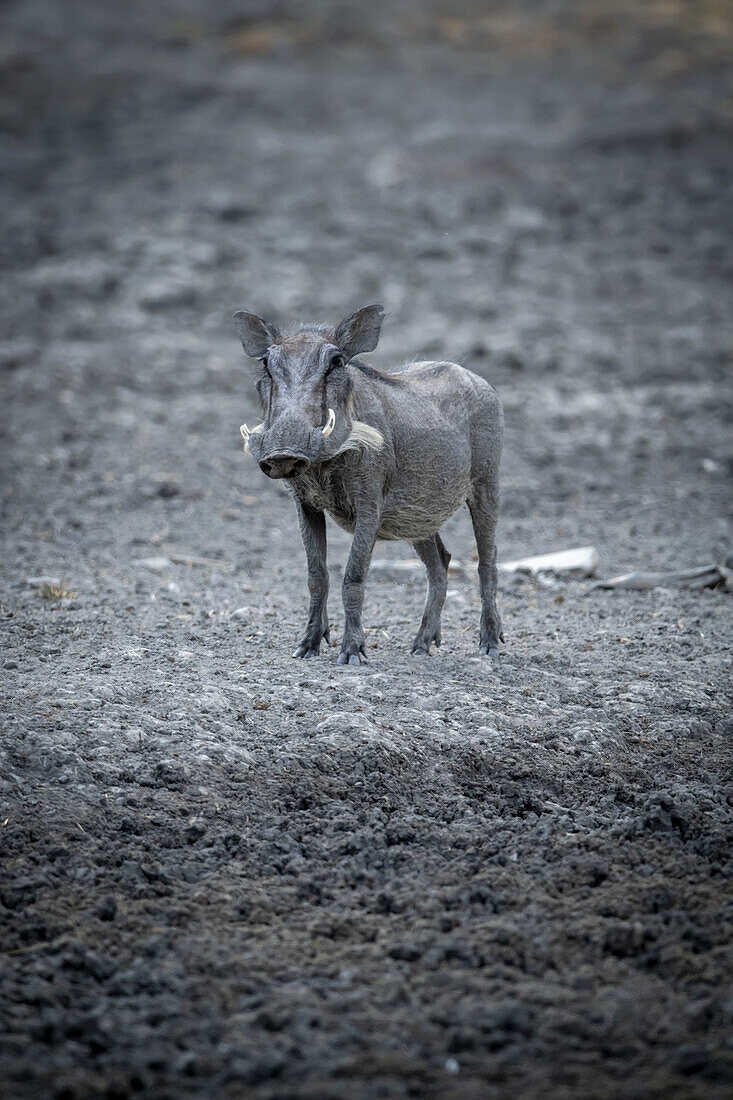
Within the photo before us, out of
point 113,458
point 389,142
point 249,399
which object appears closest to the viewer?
point 113,458

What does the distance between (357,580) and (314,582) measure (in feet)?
0.99

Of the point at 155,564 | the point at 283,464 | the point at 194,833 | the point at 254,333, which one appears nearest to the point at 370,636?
the point at 283,464

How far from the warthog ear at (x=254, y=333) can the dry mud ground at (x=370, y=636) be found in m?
1.70

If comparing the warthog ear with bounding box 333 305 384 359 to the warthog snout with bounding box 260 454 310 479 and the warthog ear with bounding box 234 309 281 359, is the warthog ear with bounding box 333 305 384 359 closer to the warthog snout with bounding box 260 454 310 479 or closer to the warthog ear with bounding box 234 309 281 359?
the warthog ear with bounding box 234 309 281 359

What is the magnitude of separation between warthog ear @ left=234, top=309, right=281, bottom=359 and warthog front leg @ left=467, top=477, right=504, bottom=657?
5.14ft

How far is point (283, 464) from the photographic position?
5535mm

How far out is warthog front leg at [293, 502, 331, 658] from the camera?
21.0 ft

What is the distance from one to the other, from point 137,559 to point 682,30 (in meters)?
20.3

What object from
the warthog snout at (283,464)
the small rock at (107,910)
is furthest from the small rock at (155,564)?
the small rock at (107,910)

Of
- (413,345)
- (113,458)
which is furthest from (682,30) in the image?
(113,458)

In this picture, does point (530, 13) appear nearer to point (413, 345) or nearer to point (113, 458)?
point (413, 345)

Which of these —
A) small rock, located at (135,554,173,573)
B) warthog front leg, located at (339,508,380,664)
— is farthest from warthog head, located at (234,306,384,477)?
small rock, located at (135,554,173,573)

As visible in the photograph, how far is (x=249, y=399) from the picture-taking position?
46.9 feet

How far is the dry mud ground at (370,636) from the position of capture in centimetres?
349
